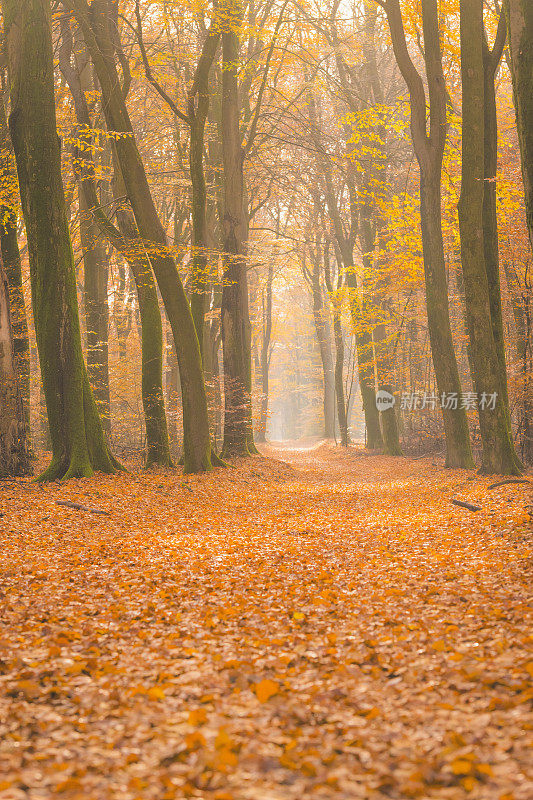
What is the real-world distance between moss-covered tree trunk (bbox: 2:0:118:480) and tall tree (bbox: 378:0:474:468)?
22.0 feet

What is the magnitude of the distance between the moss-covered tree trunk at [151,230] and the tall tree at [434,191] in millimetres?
5079

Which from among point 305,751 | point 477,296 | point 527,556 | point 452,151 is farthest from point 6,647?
point 452,151

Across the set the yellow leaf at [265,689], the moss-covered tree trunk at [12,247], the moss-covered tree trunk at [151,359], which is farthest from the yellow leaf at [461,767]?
the moss-covered tree trunk at [151,359]

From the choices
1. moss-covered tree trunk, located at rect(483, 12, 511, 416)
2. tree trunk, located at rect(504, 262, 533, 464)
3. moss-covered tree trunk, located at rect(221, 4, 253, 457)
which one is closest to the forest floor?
moss-covered tree trunk, located at rect(483, 12, 511, 416)

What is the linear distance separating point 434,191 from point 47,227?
7.63 metres

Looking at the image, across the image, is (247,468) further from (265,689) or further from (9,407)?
(265,689)

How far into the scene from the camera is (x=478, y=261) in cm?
986

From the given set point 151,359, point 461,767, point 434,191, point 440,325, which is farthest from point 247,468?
point 461,767

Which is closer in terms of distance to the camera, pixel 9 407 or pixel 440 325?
pixel 9 407

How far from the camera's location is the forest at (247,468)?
2.59 meters

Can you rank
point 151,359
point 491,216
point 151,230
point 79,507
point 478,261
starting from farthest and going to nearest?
point 151,359 < point 151,230 < point 491,216 < point 478,261 < point 79,507

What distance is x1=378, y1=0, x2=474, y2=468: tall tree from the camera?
37.3 ft

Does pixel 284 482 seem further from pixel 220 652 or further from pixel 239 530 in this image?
pixel 220 652

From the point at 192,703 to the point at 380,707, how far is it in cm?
94
